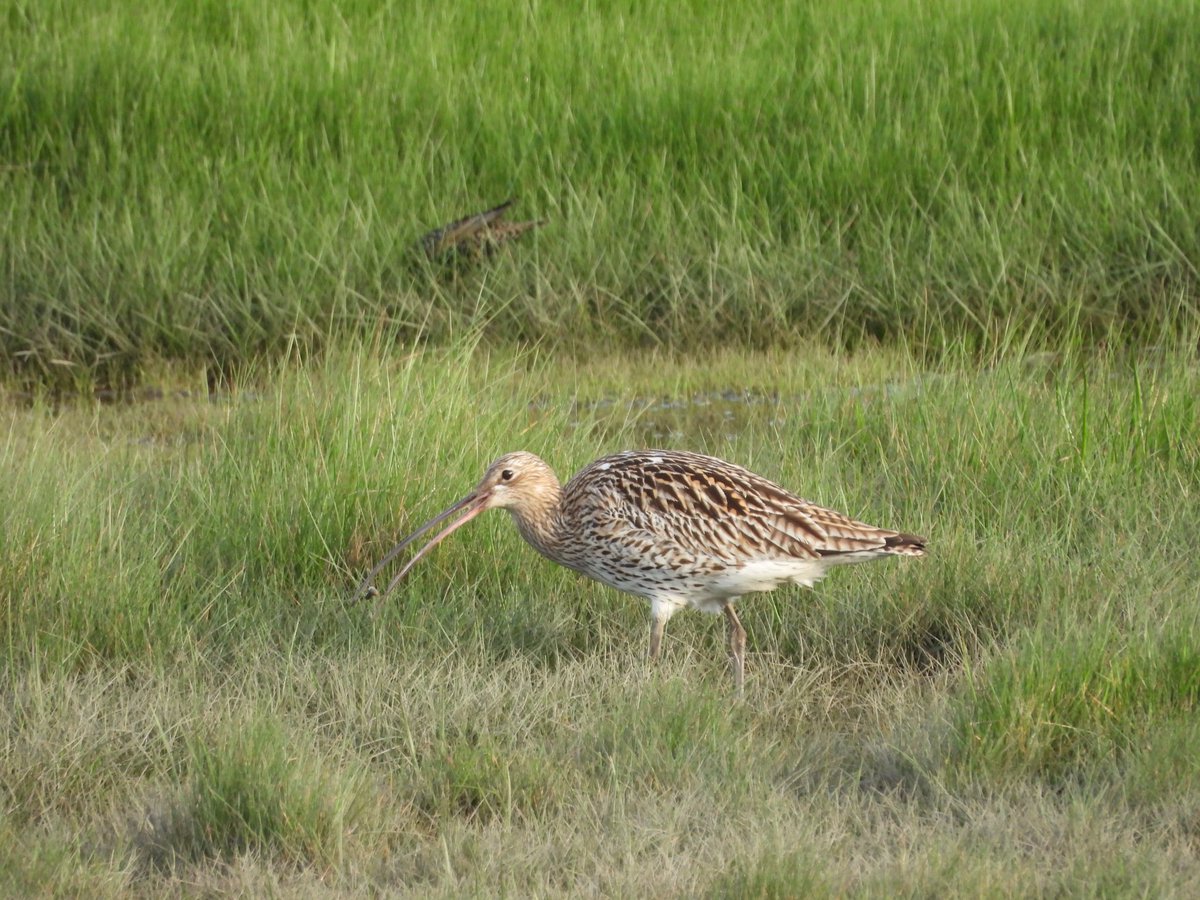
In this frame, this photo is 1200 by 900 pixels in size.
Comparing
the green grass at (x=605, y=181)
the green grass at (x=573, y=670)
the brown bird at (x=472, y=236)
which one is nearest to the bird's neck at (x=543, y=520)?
the green grass at (x=573, y=670)

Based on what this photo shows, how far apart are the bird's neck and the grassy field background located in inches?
11.0

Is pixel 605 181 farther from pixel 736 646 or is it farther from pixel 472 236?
pixel 736 646

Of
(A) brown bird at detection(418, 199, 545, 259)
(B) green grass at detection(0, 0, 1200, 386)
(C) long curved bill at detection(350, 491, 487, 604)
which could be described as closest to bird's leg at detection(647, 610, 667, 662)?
(C) long curved bill at detection(350, 491, 487, 604)

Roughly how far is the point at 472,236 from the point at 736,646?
454cm

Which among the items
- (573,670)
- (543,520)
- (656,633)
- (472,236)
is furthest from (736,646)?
(472,236)

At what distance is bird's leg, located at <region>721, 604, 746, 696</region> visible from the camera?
17.1 ft

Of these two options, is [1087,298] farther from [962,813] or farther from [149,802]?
[149,802]

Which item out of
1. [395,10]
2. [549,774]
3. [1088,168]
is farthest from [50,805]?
[395,10]

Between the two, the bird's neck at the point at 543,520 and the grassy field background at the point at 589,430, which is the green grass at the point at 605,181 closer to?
the grassy field background at the point at 589,430

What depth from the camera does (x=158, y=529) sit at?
245 inches

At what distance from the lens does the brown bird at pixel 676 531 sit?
208 inches

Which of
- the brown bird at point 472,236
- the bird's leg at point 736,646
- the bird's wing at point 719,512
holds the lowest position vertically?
the bird's leg at point 736,646

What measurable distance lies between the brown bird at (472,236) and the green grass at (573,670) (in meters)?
1.80

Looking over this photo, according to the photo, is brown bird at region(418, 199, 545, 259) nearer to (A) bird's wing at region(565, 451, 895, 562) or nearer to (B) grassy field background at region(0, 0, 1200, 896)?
(B) grassy field background at region(0, 0, 1200, 896)
